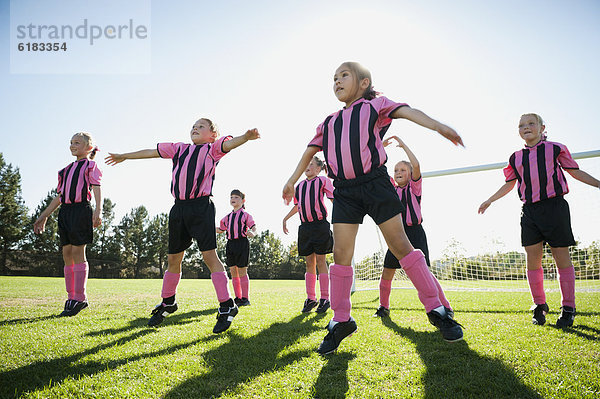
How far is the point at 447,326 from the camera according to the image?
88.4 inches

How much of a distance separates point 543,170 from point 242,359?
3.74 m

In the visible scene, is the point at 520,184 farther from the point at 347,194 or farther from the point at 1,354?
the point at 1,354

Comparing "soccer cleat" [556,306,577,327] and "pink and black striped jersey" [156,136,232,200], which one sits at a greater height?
"pink and black striped jersey" [156,136,232,200]

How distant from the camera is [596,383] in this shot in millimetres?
1823

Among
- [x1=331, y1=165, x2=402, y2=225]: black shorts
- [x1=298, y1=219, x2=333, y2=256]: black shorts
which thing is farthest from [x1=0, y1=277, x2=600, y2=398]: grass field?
[x1=298, y1=219, x2=333, y2=256]: black shorts

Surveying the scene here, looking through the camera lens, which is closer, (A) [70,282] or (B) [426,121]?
(B) [426,121]

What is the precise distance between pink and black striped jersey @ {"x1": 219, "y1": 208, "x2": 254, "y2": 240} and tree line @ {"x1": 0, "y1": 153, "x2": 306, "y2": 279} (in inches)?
966

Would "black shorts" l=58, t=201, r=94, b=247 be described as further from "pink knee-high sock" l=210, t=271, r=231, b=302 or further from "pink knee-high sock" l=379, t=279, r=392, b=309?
"pink knee-high sock" l=379, t=279, r=392, b=309

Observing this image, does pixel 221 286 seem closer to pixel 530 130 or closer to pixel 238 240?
pixel 238 240

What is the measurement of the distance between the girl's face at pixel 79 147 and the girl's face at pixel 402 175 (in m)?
4.51

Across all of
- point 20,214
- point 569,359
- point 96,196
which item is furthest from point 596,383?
point 20,214

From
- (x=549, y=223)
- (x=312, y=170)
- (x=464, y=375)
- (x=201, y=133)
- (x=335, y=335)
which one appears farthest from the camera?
(x=312, y=170)

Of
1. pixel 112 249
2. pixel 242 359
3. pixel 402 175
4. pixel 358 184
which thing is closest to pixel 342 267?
pixel 358 184

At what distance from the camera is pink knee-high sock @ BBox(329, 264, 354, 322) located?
106 inches
